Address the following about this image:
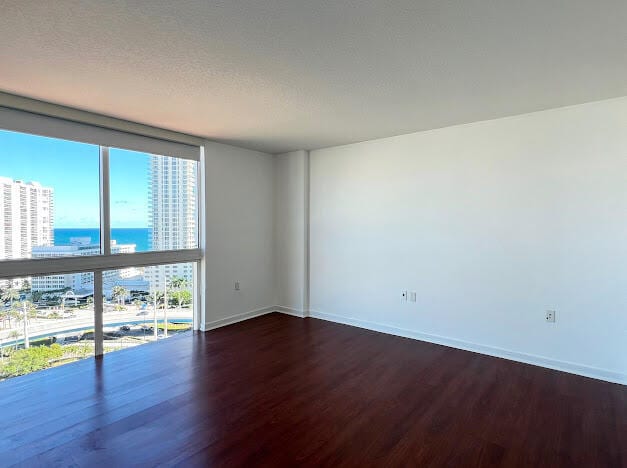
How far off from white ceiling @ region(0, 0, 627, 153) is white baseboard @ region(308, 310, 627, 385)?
94.3 inches

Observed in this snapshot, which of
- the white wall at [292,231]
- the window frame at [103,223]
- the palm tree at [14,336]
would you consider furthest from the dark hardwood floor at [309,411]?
the white wall at [292,231]

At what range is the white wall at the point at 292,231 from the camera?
4945 millimetres

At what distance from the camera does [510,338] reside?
11.2ft

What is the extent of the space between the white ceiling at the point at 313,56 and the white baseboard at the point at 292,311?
287cm

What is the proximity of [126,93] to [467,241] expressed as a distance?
3551 mm

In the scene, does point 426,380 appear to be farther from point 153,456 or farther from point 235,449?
point 153,456

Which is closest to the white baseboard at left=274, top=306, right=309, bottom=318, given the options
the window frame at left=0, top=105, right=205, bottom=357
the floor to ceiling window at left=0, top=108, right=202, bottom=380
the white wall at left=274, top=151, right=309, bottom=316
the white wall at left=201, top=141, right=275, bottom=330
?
the white wall at left=274, top=151, right=309, bottom=316

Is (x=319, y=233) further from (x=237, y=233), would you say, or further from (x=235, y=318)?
(x=235, y=318)

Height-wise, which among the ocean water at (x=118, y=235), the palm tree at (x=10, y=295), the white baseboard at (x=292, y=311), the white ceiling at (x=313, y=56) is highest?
the white ceiling at (x=313, y=56)

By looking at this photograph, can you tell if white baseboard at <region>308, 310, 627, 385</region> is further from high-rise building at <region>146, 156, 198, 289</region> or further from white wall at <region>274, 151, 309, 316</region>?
high-rise building at <region>146, 156, 198, 289</region>

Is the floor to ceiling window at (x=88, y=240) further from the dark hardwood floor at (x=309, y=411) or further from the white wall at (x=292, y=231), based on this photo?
the white wall at (x=292, y=231)

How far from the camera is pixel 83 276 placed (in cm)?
331

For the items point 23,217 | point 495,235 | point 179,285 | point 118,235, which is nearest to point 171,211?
point 118,235

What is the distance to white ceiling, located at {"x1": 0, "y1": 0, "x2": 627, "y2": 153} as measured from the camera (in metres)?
1.65
